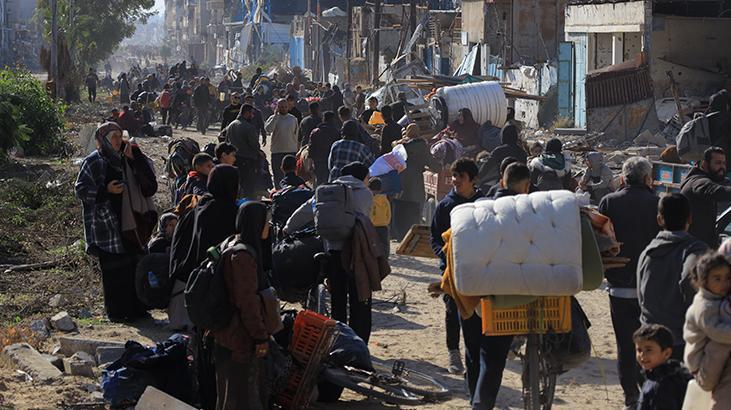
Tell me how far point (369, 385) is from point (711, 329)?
9.89 feet

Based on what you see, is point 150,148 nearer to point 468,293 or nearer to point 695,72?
point 695,72

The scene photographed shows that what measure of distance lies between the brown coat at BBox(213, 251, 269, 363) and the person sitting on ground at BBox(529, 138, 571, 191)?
6042 millimetres

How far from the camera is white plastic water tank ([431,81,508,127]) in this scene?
1978cm

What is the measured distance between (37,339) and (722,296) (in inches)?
244

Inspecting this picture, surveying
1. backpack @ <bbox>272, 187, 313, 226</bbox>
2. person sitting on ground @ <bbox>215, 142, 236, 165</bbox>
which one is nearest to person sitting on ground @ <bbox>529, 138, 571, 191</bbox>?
backpack @ <bbox>272, 187, 313, 226</bbox>

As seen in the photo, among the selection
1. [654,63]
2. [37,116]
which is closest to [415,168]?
[654,63]

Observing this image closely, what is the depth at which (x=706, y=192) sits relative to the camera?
8.99m

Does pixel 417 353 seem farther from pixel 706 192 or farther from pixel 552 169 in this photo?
pixel 552 169

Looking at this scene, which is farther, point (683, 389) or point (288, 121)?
point (288, 121)

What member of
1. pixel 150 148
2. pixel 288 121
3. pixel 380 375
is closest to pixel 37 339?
pixel 380 375

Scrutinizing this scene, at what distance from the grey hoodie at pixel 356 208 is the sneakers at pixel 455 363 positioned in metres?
1.17

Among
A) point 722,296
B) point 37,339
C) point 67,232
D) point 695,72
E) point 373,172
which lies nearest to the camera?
point 722,296

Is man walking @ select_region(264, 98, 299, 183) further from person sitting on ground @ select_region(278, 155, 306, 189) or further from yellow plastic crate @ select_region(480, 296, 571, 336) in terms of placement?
yellow plastic crate @ select_region(480, 296, 571, 336)

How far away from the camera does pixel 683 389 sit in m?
5.82
